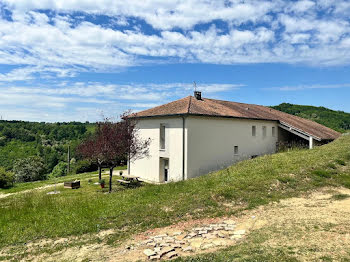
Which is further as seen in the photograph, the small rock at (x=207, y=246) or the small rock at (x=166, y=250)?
the small rock at (x=207, y=246)

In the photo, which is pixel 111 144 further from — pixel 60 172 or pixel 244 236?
pixel 60 172

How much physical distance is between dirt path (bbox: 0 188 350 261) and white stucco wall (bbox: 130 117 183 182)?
986 centimetres

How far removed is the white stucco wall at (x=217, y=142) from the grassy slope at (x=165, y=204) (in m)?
4.70

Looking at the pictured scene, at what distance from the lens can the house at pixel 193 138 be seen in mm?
17453

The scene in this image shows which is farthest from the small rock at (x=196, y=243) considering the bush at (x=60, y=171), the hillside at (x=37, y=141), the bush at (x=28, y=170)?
the hillside at (x=37, y=141)

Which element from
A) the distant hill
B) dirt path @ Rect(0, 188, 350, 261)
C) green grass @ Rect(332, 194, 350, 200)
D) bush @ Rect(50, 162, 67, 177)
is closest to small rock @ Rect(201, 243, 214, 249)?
dirt path @ Rect(0, 188, 350, 261)

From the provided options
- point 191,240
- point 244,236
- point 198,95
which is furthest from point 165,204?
point 198,95

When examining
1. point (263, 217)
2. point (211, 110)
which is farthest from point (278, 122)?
point (263, 217)

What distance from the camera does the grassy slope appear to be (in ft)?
26.8

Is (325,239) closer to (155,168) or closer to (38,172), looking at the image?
(155,168)

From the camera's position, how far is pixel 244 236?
251 inches

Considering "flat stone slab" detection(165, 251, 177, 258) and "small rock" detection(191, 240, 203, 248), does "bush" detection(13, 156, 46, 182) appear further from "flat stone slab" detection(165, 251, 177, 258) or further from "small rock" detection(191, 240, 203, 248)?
"flat stone slab" detection(165, 251, 177, 258)

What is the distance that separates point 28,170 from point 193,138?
36.4 metres

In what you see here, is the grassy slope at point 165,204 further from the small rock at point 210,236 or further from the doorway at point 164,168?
the doorway at point 164,168
